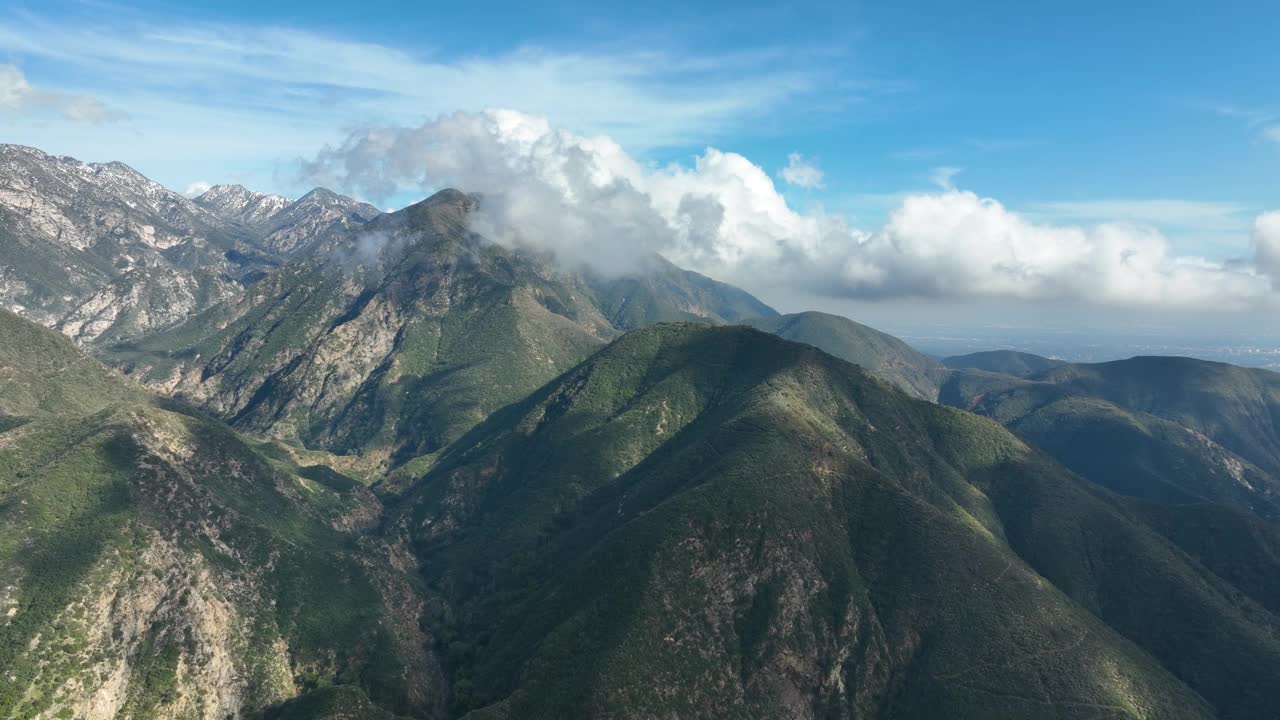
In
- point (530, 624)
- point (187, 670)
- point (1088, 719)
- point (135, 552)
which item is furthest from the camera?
point (530, 624)

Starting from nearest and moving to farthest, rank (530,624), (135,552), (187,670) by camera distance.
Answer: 1. (187,670)
2. (135,552)
3. (530,624)

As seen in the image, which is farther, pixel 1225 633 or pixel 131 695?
pixel 1225 633

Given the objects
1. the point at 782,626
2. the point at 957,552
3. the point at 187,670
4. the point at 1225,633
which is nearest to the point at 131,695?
the point at 187,670

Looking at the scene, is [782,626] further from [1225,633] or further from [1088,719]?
[1225,633]

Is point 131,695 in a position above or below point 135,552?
below

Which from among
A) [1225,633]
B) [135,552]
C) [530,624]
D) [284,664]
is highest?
[1225,633]

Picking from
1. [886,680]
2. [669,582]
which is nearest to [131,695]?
[669,582]

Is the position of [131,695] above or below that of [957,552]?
below

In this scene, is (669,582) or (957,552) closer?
(669,582)

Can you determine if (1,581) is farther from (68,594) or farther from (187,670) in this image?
(187,670)

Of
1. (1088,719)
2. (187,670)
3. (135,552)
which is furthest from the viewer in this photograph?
(135,552)
